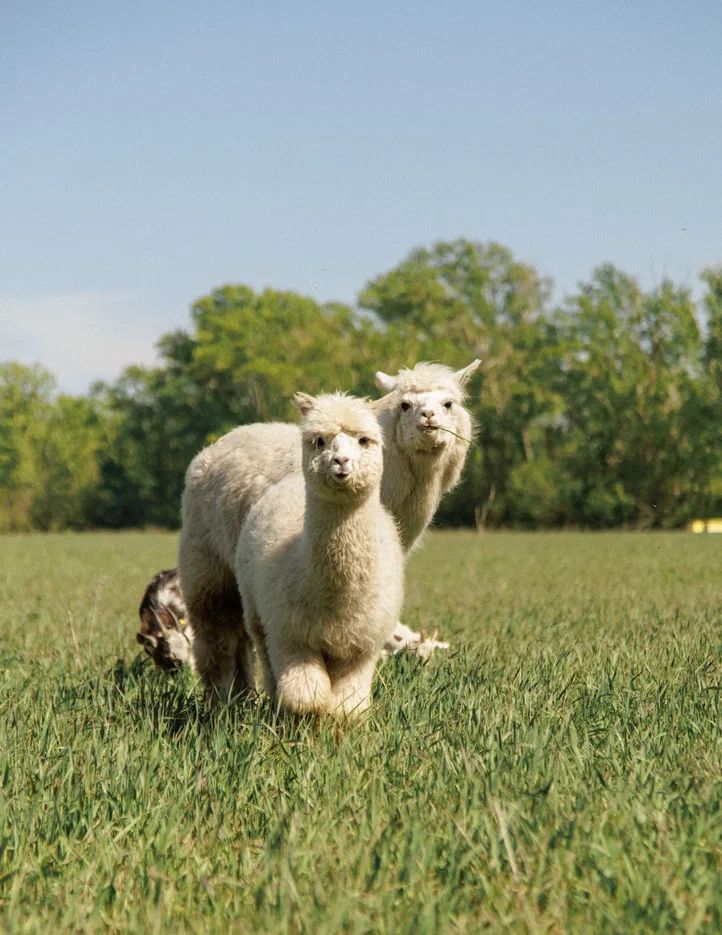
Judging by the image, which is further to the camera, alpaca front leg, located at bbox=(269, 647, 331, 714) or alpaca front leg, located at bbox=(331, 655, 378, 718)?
alpaca front leg, located at bbox=(331, 655, 378, 718)

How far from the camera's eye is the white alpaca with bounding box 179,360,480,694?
6.68 meters

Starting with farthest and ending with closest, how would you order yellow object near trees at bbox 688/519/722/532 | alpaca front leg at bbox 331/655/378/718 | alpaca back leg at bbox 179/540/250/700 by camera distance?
yellow object near trees at bbox 688/519/722/532
alpaca back leg at bbox 179/540/250/700
alpaca front leg at bbox 331/655/378/718

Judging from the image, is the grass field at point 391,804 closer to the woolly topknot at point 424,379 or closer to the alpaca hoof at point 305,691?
the alpaca hoof at point 305,691

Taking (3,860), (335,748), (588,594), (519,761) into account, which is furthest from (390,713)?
(588,594)

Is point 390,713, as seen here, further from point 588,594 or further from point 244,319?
point 244,319

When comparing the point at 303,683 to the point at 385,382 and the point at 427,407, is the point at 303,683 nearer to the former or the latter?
the point at 427,407

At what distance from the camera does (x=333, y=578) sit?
16.6 ft

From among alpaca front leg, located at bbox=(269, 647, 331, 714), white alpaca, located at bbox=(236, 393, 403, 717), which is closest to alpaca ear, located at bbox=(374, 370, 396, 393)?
white alpaca, located at bbox=(236, 393, 403, 717)

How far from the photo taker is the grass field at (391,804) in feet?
10.0

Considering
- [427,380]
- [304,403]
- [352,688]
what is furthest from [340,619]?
[427,380]

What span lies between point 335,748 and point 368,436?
1333 millimetres

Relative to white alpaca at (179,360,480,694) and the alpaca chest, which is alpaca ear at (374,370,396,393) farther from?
the alpaca chest

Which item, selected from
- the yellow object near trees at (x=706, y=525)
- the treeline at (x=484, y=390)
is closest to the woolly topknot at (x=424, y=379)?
the treeline at (x=484, y=390)

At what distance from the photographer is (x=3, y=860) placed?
3.46 meters
